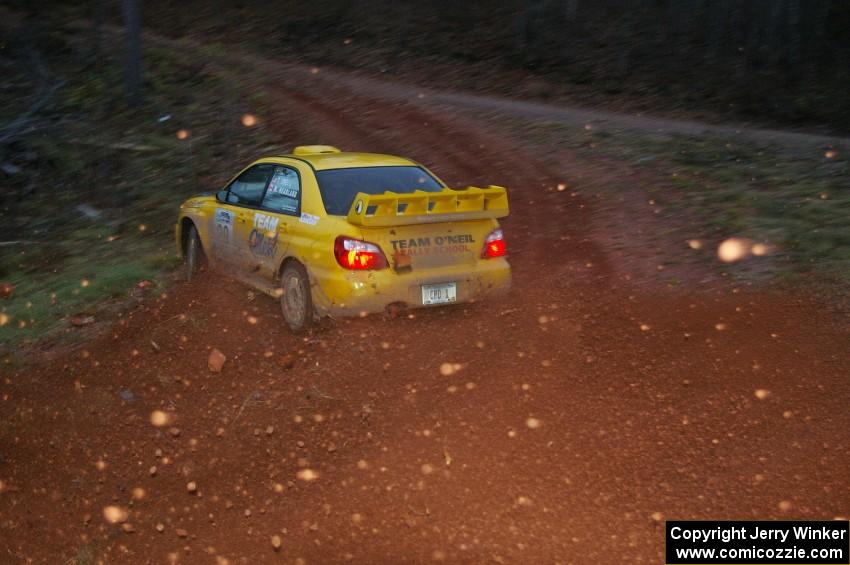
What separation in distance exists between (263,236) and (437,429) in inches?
113

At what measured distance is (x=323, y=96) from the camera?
22.0 metres

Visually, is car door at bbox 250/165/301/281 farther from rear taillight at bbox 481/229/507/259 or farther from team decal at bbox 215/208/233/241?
rear taillight at bbox 481/229/507/259

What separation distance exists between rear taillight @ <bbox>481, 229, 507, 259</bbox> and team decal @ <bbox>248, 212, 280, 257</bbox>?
6.27ft

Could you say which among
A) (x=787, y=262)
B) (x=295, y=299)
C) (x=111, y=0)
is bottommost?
(x=787, y=262)

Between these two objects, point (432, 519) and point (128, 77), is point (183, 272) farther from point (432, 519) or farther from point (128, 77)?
point (128, 77)

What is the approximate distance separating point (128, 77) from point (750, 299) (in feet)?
53.5

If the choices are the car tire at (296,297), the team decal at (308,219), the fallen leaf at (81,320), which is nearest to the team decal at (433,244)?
the team decal at (308,219)

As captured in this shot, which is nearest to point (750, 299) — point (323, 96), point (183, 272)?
point (183, 272)

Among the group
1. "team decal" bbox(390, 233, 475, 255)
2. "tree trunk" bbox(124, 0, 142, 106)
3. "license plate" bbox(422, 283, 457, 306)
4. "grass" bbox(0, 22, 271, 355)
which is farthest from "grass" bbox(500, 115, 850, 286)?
"tree trunk" bbox(124, 0, 142, 106)

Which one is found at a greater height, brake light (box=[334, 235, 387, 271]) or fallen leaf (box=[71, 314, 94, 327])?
brake light (box=[334, 235, 387, 271])

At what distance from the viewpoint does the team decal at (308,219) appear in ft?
25.5

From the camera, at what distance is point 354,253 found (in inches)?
294

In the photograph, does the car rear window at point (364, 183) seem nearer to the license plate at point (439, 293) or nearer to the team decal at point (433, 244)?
the team decal at point (433, 244)

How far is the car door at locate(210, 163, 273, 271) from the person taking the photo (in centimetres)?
877
